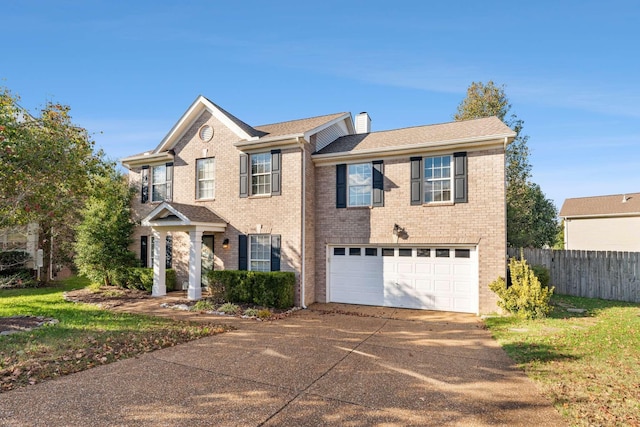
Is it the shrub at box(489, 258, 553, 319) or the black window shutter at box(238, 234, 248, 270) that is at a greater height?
the black window shutter at box(238, 234, 248, 270)

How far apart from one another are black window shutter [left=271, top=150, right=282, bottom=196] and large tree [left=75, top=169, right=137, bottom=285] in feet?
25.6

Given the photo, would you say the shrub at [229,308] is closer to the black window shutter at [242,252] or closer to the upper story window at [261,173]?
the black window shutter at [242,252]

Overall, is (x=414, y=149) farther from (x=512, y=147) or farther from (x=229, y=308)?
(x=512, y=147)

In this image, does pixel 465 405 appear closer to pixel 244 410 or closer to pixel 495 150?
→ pixel 244 410

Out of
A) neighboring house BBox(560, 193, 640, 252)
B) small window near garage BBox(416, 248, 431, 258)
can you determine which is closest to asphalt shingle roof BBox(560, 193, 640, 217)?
neighboring house BBox(560, 193, 640, 252)

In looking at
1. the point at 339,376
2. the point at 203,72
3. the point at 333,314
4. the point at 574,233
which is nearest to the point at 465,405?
the point at 339,376

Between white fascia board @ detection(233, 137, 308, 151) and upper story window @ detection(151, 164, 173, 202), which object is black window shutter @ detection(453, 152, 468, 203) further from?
upper story window @ detection(151, 164, 173, 202)

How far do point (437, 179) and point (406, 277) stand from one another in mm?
3588

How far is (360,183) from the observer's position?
40.3ft

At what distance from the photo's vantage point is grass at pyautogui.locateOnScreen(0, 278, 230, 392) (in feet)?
18.5

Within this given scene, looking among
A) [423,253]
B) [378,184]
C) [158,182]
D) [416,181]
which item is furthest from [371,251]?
[158,182]

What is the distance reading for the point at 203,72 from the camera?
13320 mm

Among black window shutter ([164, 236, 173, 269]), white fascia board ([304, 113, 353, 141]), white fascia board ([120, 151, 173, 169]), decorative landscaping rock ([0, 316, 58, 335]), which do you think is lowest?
decorative landscaping rock ([0, 316, 58, 335])

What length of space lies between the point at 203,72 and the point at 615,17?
13.9 meters
